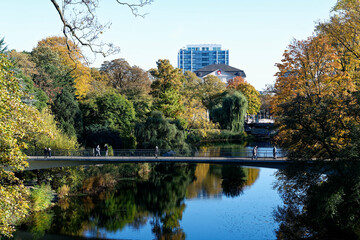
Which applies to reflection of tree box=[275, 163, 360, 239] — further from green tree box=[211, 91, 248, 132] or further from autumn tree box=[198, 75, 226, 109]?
autumn tree box=[198, 75, 226, 109]

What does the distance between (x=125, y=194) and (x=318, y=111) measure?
67.9ft

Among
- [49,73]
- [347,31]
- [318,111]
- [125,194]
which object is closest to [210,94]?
[49,73]

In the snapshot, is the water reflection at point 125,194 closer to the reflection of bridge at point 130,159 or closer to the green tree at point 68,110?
the reflection of bridge at point 130,159

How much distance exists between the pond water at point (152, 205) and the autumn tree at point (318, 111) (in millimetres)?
5453

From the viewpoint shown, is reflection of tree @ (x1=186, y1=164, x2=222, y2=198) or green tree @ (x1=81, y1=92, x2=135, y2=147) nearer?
reflection of tree @ (x1=186, y1=164, x2=222, y2=198)

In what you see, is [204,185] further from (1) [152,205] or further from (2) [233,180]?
(1) [152,205]

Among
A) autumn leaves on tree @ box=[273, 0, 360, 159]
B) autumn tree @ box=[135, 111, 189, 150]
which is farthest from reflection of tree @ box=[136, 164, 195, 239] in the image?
autumn leaves on tree @ box=[273, 0, 360, 159]

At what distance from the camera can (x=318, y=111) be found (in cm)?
2444

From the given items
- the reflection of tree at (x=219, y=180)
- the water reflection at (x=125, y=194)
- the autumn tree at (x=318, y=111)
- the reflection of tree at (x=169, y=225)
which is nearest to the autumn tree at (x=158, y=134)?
the water reflection at (x=125, y=194)

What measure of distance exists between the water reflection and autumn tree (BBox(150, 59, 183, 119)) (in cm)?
794

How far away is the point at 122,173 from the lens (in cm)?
4634

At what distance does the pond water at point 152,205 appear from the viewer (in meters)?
26.9

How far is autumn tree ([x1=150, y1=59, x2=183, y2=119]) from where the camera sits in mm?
53531

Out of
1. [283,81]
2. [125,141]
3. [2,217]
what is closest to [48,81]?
[125,141]
